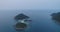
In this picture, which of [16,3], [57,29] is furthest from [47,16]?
[16,3]

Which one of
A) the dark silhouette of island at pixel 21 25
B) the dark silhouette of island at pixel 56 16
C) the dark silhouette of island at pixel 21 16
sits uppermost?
the dark silhouette of island at pixel 21 16

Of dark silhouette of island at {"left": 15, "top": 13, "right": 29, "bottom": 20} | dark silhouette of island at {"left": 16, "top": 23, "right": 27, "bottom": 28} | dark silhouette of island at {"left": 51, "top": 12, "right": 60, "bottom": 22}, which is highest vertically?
dark silhouette of island at {"left": 15, "top": 13, "right": 29, "bottom": 20}

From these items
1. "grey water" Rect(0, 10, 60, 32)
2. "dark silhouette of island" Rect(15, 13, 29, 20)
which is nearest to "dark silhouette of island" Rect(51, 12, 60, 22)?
"grey water" Rect(0, 10, 60, 32)

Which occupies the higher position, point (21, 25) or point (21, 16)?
point (21, 16)

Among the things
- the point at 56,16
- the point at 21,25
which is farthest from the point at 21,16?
the point at 56,16

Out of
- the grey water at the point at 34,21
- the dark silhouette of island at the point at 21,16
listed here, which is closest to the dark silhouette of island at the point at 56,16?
the grey water at the point at 34,21

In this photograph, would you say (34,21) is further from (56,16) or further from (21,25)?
(56,16)

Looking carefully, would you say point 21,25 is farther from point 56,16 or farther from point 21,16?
point 56,16

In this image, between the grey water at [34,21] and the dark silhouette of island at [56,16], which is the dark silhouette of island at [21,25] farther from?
the dark silhouette of island at [56,16]

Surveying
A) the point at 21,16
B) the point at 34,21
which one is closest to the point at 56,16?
the point at 34,21

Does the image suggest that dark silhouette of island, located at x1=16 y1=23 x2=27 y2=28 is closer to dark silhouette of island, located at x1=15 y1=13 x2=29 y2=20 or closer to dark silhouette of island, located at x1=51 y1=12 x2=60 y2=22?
dark silhouette of island, located at x1=15 y1=13 x2=29 y2=20

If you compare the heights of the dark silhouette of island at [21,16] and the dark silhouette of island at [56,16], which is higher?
the dark silhouette of island at [21,16]
